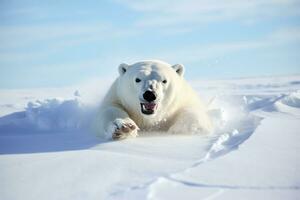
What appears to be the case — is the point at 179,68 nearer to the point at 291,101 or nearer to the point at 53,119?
the point at 53,119

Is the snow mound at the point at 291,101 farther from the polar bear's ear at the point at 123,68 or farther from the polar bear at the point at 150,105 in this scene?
the polar bear's ear at the point at 123,68

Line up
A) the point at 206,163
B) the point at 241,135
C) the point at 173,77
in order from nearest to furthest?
the point at 206,163 → the point at 241,135 → the point at 173,77

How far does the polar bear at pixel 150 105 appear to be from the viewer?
371 centimetres

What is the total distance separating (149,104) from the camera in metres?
3.83

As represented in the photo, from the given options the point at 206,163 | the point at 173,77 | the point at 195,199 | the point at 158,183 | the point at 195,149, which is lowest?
the point at 195,199

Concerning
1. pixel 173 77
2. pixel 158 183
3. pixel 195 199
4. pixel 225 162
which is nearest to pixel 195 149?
pixel 225 162

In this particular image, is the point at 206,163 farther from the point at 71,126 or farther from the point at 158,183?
the point at 71,126

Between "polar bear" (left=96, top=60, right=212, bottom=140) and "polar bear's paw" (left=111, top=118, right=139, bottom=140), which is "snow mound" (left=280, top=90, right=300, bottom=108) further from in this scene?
"polar bear's paw" (left=111, top=118, right=139, bottom=140)

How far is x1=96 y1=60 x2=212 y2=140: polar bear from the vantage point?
3.71 metres

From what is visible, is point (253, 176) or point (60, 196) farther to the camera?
point (253, 176)

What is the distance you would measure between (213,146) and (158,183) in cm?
107

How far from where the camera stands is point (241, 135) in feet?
11.2

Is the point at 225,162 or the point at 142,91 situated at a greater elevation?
the point at 142,91

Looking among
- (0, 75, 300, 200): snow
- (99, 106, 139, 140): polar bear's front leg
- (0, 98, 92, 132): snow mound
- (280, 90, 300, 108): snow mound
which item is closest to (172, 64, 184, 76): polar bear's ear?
(99, 106, 139, 140): polar bear's front leg
